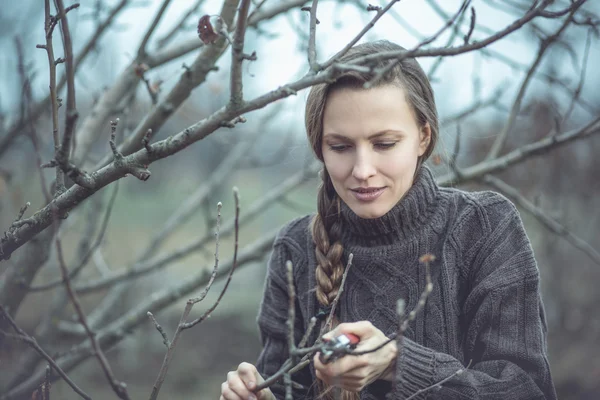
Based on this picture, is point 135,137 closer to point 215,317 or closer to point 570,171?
point 570,171

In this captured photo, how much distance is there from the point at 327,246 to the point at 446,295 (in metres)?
0.40

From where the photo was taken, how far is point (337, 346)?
3.91 ft

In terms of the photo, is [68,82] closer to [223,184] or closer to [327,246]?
[327,246]

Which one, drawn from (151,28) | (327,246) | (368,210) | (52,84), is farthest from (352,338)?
(151,28)

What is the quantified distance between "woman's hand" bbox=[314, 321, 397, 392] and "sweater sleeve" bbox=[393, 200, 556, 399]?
0.43 ft

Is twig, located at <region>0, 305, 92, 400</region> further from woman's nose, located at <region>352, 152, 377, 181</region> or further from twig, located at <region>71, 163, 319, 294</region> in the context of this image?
twig, located at <region>71, 163, 319, 294</region>

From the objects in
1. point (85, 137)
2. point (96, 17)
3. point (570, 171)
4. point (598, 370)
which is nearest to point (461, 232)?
point (85, 137)

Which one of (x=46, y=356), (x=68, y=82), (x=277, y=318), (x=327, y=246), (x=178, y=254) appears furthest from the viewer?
(x=178, y=254)

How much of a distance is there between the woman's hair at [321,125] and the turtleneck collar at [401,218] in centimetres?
7

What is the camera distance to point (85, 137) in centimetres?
241

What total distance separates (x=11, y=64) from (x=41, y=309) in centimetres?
391

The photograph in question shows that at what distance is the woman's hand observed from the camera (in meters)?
1.30

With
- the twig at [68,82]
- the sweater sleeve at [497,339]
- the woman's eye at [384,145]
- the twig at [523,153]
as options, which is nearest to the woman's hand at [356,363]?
the sweater sleeve at [497,339]

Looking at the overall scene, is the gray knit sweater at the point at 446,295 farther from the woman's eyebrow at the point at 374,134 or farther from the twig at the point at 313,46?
the twig at the point at 313,46
